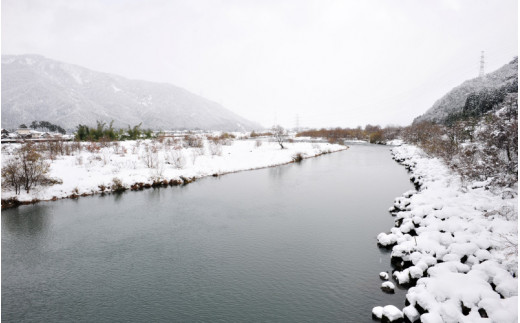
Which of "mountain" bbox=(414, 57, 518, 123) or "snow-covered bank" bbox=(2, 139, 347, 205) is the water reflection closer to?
"snow-covered bank" bbox=(2, 139, 347, 205)

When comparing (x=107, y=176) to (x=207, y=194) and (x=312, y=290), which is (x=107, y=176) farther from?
(x=312, y=290)

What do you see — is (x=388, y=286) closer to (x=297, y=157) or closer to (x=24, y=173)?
(x=24, y=173)

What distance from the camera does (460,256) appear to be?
10.4 metres

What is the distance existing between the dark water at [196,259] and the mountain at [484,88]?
43.3 meters

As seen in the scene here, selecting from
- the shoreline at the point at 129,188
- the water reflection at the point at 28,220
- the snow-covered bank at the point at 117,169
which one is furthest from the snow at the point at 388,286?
the snow-covered bank at the point at 117,169

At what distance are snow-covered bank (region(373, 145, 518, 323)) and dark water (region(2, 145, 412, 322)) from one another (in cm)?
106

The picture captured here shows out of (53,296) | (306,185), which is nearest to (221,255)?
(53,296)

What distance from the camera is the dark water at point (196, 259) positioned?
30.3ft

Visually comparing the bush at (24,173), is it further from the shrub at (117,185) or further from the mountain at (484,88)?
the mountain at (484,88)

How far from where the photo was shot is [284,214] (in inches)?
749

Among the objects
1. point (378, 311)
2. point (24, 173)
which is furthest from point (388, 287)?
point (24, 173)

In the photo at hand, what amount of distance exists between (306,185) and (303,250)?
49.5 ft

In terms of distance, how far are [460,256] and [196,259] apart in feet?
36.9

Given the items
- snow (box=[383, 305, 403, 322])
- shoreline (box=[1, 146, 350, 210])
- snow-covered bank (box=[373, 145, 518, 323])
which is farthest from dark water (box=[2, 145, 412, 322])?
shoreline (box=[1, 146, 350, 210])
